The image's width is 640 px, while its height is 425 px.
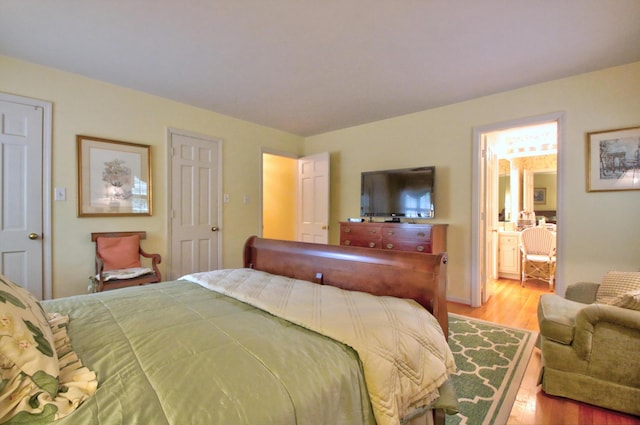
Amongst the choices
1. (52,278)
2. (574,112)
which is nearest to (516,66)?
(574,112)

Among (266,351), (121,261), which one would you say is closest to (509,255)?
(266,351)

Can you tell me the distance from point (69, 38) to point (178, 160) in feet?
5.01

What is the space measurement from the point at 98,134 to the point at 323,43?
2.48 metres

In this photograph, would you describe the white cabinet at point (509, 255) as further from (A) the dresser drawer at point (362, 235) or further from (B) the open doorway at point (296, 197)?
(B) the open doorway at point (296, 197)

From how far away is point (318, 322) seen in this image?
1.15 m

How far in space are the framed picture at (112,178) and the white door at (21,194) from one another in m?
0.31

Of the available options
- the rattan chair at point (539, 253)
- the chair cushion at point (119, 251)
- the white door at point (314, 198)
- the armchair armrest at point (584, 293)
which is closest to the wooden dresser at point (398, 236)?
the white door at point (314, 198)

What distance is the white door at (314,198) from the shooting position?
4668mm

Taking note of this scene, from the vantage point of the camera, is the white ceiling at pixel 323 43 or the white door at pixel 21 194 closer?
the white ceiling at pixel 323 43

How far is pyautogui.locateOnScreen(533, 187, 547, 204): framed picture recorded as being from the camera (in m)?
5.50

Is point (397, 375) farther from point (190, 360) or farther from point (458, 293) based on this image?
point (458, 293)

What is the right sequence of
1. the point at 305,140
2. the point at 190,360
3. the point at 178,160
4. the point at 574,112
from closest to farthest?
the point at 190,360 < the point at 574,112 < the point at 178,160 < the point at 305,140

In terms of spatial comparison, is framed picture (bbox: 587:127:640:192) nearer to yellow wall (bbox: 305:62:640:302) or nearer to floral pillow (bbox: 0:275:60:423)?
yellow wall (bbox: 305:62:640:302)

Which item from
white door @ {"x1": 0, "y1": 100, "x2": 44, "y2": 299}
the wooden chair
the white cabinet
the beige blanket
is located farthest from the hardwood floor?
white door @ {"x1": 0, "y1": 100, "x2": 44, "y2": 299}
